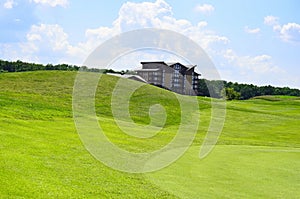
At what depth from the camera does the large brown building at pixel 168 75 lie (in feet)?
246

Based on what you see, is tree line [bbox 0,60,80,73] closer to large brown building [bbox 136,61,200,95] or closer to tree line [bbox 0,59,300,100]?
tree line [bbox 0,59,300,100]

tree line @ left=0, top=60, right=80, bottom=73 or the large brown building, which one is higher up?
tree line @ left=0, top=60, right=80, bottom=73

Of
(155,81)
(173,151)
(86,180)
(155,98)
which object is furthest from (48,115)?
(155,81)

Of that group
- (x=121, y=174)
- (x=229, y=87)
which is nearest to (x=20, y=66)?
(x=229, y=87)

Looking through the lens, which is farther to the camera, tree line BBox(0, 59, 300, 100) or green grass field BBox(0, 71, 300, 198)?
tree line BBox(0, 59, 300, 100)

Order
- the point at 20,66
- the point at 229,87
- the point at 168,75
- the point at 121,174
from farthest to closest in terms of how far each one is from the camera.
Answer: the point at 229,87
the point at 20,66
the point at 168,75
the point at 121,174

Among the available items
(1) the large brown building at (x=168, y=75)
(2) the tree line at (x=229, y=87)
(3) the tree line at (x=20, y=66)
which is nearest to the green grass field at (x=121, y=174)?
(1) the large brown building at (x=168, y=75)

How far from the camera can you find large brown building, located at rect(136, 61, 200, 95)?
246 ft

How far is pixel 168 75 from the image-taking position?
264ft

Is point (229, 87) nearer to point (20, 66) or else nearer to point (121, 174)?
point (20, 66)

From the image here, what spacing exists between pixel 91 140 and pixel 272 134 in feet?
75.5

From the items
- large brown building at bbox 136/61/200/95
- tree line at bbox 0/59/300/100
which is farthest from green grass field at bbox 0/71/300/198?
tree line at bbox 0/59/300/100

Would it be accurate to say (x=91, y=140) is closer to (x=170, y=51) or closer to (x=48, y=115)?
(x=170, y=51)

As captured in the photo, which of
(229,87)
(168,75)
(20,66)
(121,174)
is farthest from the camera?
(229,87)
